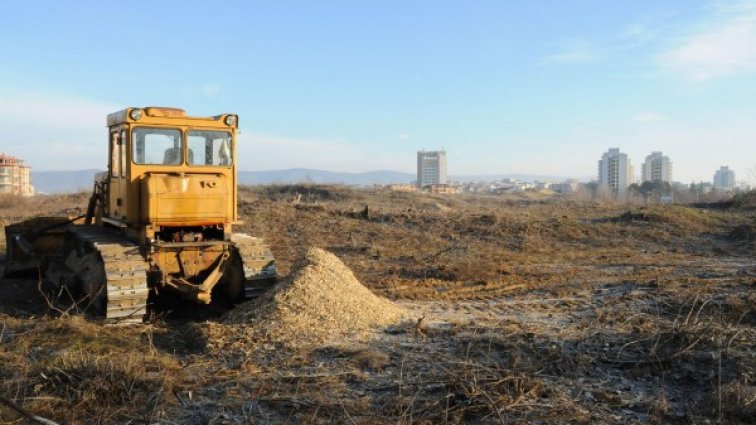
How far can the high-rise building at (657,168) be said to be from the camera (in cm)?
11994

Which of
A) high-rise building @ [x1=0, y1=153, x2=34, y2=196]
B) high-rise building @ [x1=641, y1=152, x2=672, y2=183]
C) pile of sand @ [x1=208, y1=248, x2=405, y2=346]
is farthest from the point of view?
high-rise building @ [x1=641, y1=152, x2=672, y2=183]

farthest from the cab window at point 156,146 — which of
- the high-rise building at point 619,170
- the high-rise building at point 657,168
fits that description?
the high-rise building at point 657,168

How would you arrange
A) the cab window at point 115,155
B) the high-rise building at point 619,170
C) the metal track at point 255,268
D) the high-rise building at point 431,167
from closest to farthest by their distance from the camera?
the metal track at point 255,268, the cab window at point 115,155, the high-rise building at point 619,170, the high-rise building at point 431,167

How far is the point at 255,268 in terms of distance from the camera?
9359 mm

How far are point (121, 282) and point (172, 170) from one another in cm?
176

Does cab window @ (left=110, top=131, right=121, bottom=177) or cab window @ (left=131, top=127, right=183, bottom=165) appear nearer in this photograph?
cab window @ (left=131, top=127, right=183, bottom=165)

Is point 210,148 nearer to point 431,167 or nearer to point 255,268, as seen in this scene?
point 255,268

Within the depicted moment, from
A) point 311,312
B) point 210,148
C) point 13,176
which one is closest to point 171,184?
point 210,148

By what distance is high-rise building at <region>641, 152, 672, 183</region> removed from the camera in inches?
4722

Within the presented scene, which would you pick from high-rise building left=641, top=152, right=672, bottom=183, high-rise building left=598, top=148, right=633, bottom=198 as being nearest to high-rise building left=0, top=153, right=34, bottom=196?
high-rise building left=598, top=148, right=633, bottom=198

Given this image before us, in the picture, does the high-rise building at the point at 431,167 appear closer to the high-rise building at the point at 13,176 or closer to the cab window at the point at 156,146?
the high-rise building at the point at 13,176

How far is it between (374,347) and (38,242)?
7.86 meters

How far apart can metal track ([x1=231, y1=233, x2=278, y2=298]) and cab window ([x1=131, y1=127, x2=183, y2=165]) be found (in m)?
1.51

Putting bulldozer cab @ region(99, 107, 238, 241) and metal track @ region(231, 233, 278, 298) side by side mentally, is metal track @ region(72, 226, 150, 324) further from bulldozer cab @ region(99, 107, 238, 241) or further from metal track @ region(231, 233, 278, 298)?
metal track @ region(231, 233, 278, 298)
